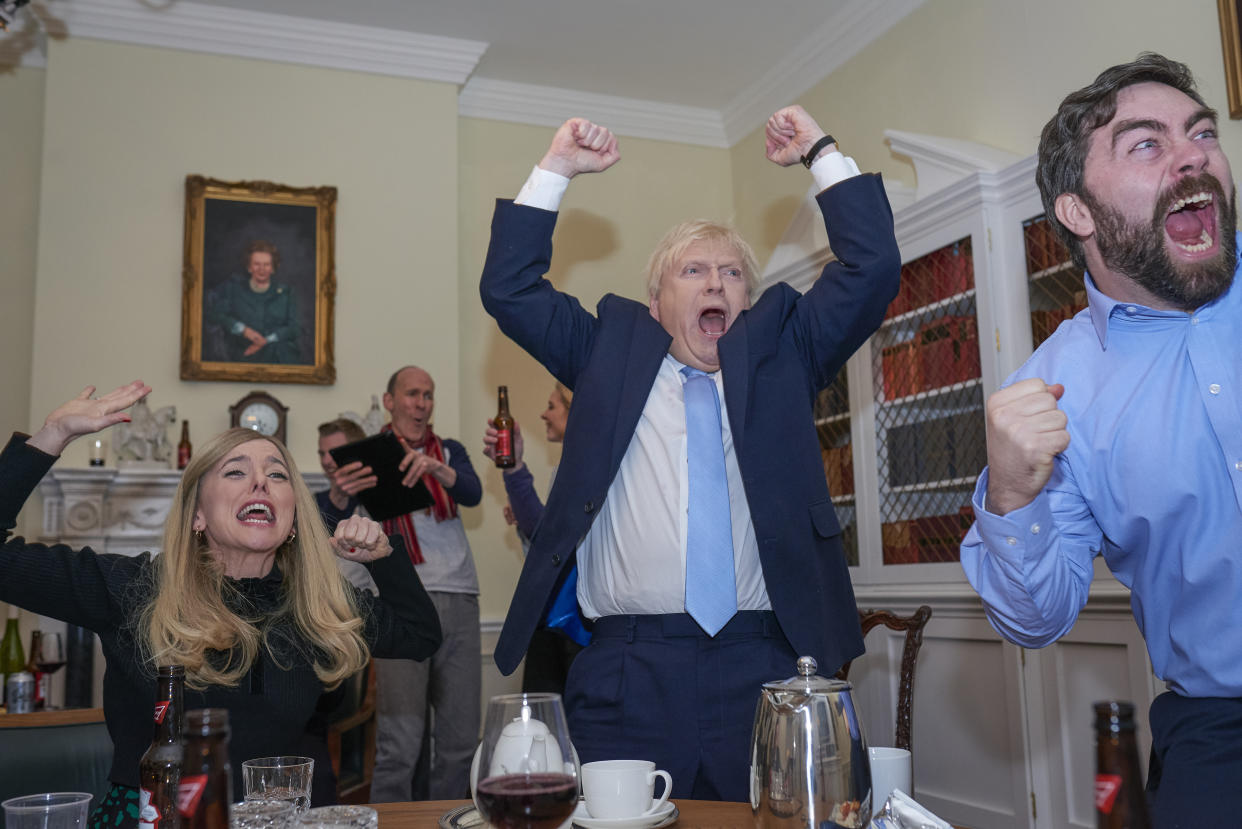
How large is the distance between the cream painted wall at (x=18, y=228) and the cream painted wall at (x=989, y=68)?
3.52 m

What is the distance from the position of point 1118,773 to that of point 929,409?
9.92ft

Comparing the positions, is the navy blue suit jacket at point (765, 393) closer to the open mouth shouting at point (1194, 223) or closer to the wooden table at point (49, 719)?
the open mouth shouting at point (1194, 223)

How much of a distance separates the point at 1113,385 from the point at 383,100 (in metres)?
4.22

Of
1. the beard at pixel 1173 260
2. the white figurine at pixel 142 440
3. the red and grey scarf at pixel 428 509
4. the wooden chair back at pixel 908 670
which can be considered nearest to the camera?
the beard at pixel 1173 260

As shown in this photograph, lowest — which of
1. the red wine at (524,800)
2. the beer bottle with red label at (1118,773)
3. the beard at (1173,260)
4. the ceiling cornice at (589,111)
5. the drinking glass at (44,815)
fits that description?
the drinking glass at (44,815)

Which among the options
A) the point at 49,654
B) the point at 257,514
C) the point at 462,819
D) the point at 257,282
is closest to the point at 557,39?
the point at 257,282

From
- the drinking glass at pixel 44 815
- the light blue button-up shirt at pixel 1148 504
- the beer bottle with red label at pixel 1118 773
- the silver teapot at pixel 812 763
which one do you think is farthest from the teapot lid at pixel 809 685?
the drinking glass at pixel 44 815

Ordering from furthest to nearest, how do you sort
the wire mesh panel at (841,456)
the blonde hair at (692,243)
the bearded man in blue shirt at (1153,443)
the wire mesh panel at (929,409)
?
the wire mesh panel at (841,456), the wire mesh panel at (929,409), the blonde hair at (692,243), the bearded man in blue shirt at (1153,443)

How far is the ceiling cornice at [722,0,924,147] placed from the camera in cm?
461

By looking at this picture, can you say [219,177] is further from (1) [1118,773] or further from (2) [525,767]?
(1) [1118,773]

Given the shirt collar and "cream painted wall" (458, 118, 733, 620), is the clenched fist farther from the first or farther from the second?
"cream painted wall" (458, 118, 733, 620)

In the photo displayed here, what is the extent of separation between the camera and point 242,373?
4578mm

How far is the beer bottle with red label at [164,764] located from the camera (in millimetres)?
1103

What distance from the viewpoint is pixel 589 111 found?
218 inches
